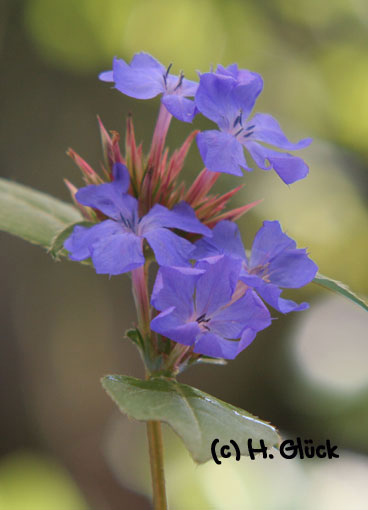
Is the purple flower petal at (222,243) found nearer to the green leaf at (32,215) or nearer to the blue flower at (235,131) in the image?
the blue flower at (235,131)

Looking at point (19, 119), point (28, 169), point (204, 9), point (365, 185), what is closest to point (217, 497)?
point (365, 185)

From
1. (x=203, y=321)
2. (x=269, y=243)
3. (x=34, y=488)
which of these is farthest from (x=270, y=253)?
(x=34, y=488)

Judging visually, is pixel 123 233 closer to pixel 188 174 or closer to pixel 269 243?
pixel 269 243

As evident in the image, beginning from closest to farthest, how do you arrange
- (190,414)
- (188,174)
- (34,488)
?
(190,414), (34,488), (188,174)

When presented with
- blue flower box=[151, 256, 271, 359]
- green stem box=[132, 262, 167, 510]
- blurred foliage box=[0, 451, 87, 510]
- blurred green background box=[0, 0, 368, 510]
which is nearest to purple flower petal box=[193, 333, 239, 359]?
blue flower box=[151, 256, 271, 359]

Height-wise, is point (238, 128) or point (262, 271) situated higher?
point (238, 128)
